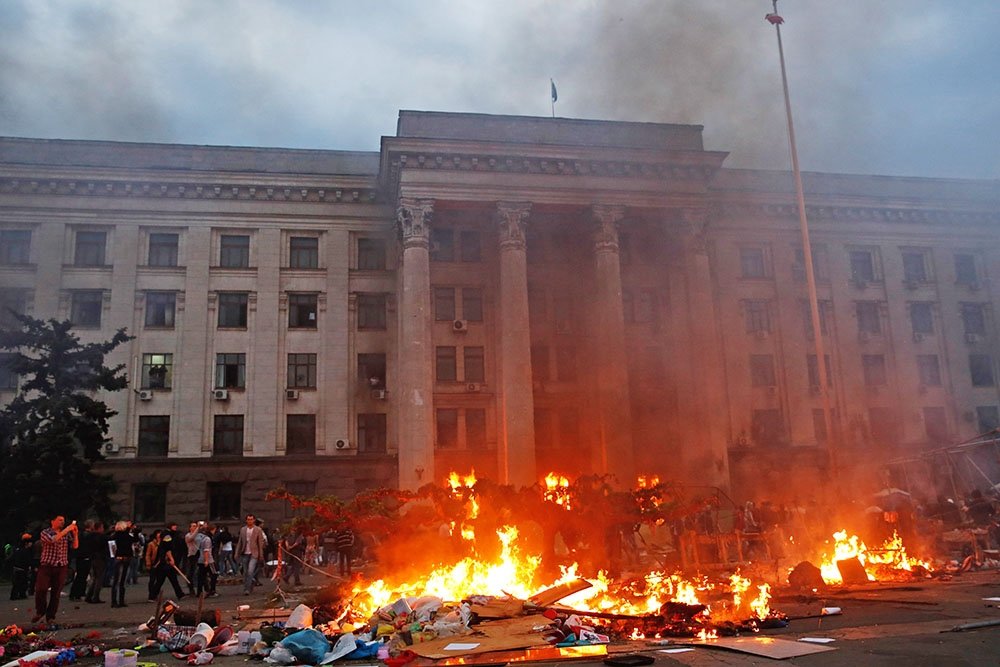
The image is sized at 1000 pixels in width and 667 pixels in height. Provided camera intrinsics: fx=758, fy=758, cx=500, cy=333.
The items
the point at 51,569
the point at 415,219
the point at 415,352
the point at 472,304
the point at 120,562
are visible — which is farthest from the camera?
the point at 472,304

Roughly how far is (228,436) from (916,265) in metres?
33.2

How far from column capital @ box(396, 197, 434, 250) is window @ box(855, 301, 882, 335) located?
70.3ft

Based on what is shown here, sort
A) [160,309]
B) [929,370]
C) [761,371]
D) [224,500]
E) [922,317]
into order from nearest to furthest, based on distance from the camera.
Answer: [224,500]
[160,309]
[761,371]
[929,370]
[922,317]

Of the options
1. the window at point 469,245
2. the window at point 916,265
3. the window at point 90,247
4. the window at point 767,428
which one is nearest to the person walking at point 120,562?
the window at point 90,247

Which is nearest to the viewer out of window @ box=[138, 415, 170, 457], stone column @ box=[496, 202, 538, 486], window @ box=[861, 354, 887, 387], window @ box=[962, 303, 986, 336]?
stone column @ box=[496, 202, 538, 486]

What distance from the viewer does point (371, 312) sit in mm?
32781

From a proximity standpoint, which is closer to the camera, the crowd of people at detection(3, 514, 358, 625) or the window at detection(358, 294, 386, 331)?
the crowd of people at detection(3, 514, 358, 625)

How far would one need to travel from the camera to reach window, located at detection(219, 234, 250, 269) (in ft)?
106

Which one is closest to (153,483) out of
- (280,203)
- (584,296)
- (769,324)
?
(280,203)

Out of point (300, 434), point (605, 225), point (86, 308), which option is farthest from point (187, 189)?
point (605, 225)

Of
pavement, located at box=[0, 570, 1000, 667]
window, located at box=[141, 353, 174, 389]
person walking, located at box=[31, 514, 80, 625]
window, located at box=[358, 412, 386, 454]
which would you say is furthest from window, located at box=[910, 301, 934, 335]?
person walking, located at box=[31, 514, 80, 625]

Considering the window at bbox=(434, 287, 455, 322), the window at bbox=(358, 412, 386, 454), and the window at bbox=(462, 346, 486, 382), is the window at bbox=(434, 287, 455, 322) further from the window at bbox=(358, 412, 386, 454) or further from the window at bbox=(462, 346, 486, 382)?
the window at bbox=(358, 412, 386, 454)

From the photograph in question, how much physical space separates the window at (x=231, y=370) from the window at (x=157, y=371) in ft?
6.00

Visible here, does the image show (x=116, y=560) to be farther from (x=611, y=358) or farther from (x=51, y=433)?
(x=611, y=358)
